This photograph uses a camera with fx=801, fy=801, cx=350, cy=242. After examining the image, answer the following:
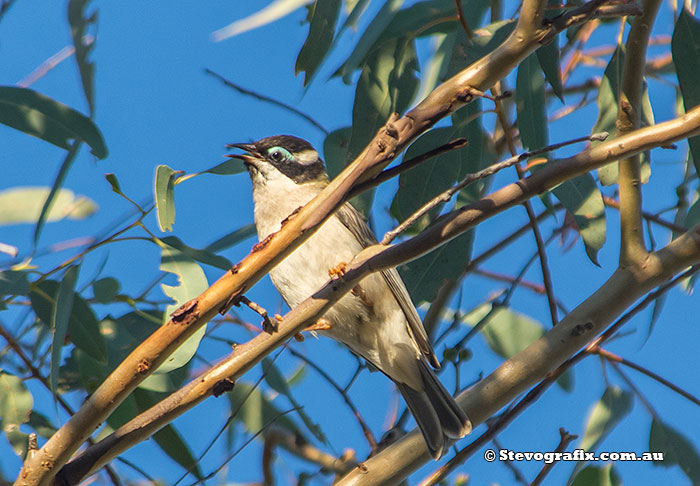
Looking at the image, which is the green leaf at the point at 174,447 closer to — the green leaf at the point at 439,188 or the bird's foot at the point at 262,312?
the green leaf at the point at 439,188

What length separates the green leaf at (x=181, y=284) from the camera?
7.45 feet

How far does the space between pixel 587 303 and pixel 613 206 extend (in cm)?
139

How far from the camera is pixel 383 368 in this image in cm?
346

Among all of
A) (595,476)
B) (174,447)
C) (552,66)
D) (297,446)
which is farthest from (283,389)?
(552,66)

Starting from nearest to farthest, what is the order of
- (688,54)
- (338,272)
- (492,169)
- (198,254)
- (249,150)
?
(492,169), (338,272), (688,54), (198,254), (249,150)

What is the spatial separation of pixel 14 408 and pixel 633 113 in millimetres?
2132

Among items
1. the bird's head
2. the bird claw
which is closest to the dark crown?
the bird's head

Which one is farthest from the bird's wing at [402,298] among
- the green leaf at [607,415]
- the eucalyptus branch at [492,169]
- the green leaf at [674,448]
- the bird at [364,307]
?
the eucalyptus branch at [492,169]

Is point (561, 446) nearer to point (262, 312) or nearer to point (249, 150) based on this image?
point (262, 312)

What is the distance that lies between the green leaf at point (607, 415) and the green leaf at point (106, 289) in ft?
5.98

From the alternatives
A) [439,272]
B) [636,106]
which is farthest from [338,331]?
[636,106]

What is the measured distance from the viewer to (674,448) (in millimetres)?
2963

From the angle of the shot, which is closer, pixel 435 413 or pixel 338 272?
pixel 338 272

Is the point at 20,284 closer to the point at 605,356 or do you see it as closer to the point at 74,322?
the point at 74,322
